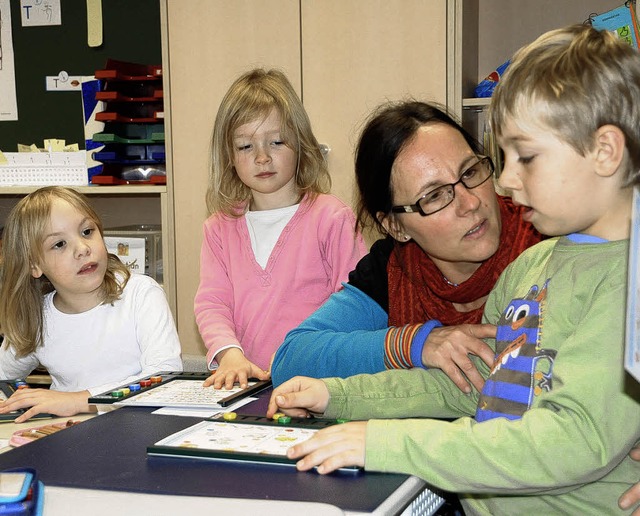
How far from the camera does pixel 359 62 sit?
270 cm

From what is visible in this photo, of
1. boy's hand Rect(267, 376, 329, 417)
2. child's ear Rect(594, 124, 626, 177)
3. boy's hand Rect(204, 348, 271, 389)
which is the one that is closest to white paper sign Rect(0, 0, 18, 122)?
boy's hand Rect(204, 348, 271, 389)

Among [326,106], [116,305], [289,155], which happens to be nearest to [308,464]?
[116,305]

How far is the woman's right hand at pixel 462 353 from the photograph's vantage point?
47.4 inches

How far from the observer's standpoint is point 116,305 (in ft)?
6.33

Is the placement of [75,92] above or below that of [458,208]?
above

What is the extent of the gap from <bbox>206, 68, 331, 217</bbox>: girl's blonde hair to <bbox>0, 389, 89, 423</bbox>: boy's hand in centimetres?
81

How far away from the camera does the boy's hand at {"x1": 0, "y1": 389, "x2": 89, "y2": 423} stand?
1.46 m

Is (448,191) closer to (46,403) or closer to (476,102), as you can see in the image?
(46,403)

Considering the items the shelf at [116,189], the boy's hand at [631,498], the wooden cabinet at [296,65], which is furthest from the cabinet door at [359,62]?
the boy's hand at [631,498]

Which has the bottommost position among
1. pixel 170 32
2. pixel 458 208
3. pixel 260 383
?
pixel 260 383

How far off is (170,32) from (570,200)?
7.41 feet

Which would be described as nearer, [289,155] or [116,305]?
[116,305]

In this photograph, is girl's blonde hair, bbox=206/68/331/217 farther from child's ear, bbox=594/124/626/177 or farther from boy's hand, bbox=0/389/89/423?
child's ear, bbox=594/124/626/177

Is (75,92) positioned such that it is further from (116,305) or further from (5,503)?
(5,503)
